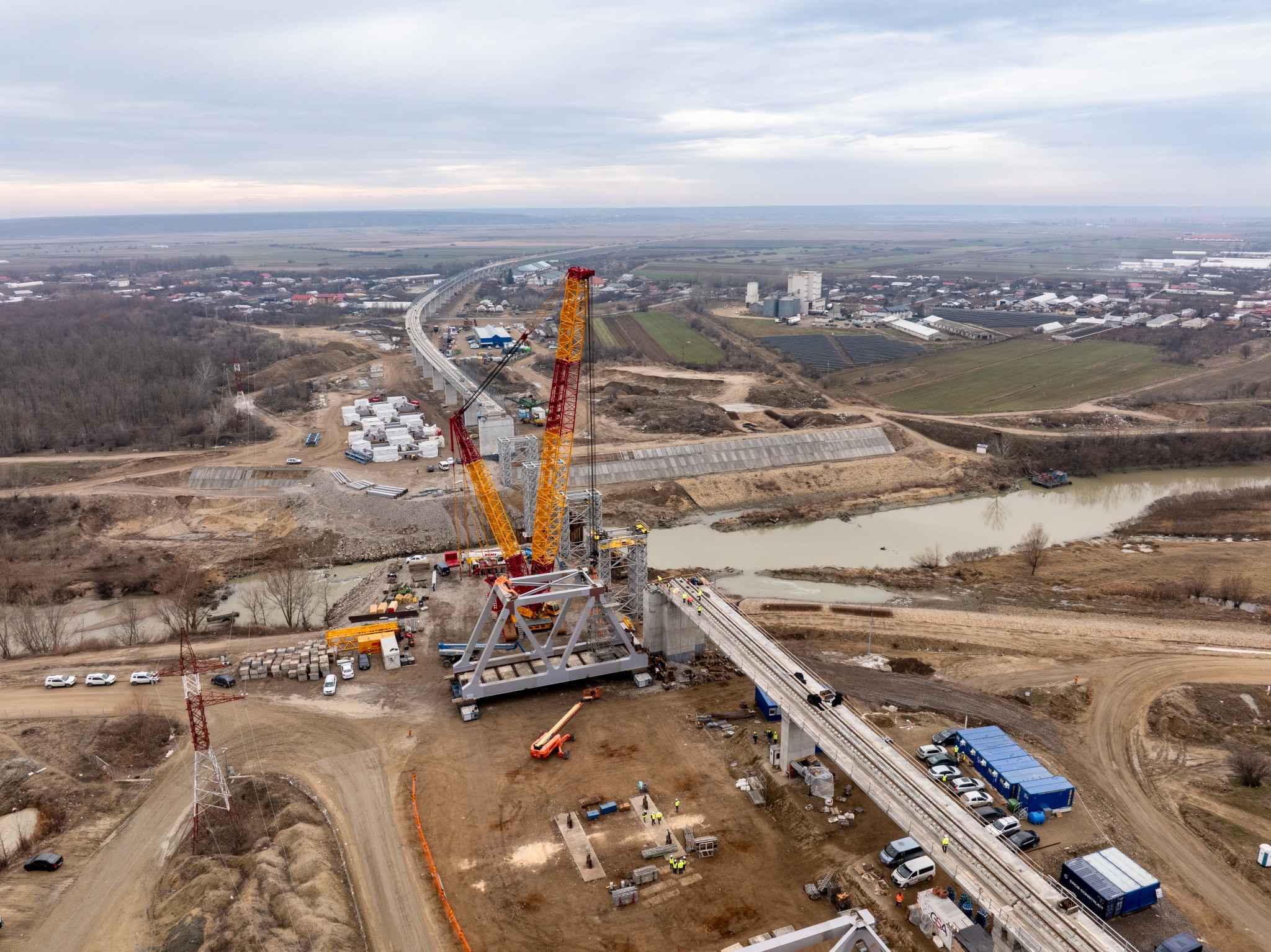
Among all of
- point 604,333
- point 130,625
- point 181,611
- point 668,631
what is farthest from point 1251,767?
point 604,333

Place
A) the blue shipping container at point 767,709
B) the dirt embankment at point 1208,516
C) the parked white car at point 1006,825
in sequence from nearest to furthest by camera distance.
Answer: the parked white car at point 1006,825
the blue shipping container at point 767,709
the dirt embankment at point 1208,516

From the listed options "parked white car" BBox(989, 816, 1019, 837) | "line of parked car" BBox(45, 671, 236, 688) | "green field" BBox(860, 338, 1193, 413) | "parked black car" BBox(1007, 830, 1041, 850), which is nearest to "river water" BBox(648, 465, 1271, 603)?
"green field" BBox(860, 338, 1193, 413)


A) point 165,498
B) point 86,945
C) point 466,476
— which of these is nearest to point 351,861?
point 86,945

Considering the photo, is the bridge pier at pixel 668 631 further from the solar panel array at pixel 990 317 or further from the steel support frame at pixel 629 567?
the solar panel array at pixel 990 317

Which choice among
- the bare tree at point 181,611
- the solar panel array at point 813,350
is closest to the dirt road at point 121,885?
the bare tree at point 181,611

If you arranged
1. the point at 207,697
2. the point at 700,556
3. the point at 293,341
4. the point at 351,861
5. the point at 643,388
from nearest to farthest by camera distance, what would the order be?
1. the point at 351,861
2. the point at 207,697
3. the point at 700,556
4. the point at 643,388
5. the point at 293,341

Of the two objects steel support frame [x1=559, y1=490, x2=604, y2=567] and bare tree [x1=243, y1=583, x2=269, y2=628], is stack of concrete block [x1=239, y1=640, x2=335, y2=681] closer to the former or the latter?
bare tree [x1=243, y1=583, x2=269, y2=628]

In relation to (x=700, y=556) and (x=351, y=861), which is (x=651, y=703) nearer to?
(x=351, y=861)
